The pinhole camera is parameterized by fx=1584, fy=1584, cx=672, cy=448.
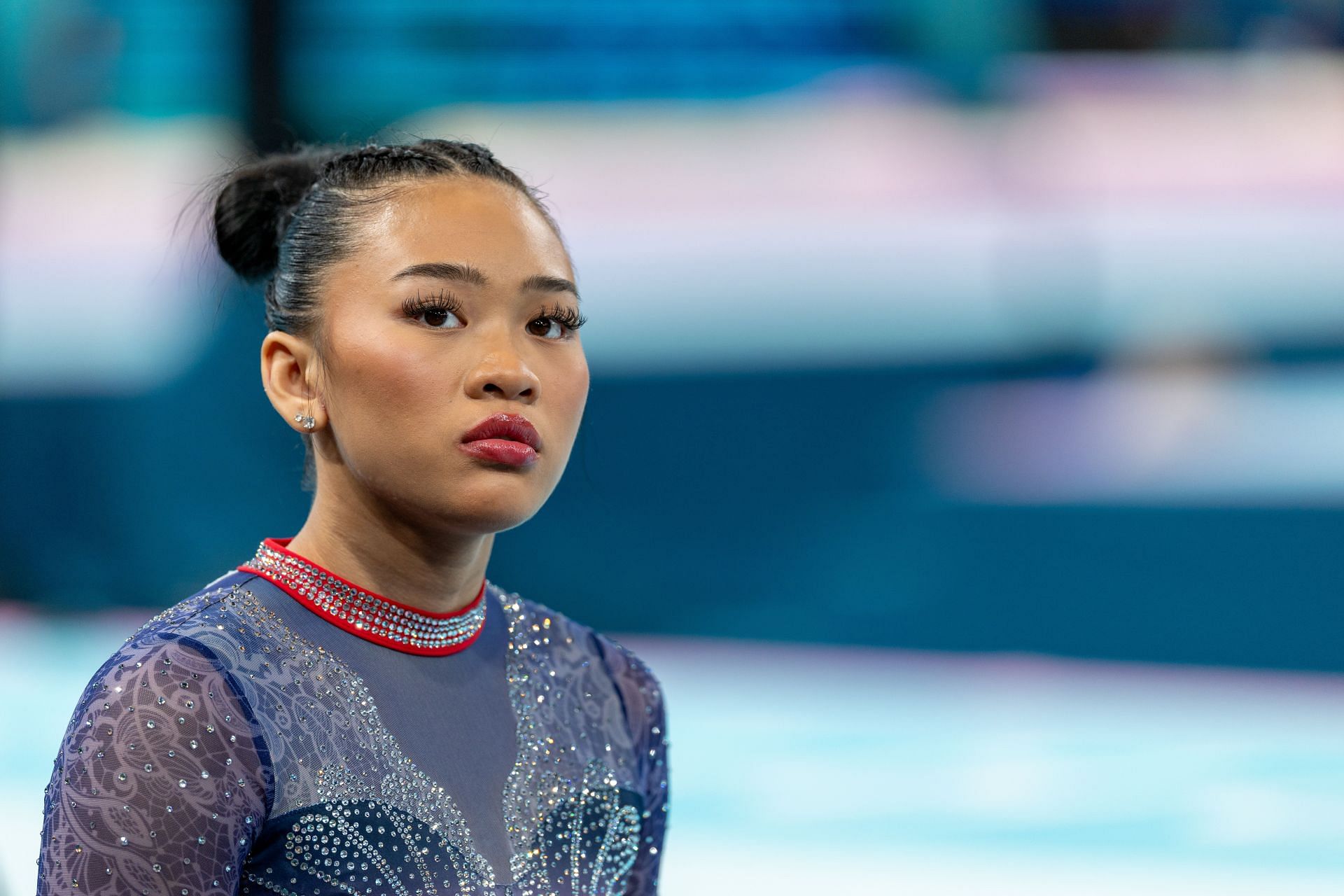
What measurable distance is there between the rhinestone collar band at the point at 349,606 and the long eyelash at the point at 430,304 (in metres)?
0.21

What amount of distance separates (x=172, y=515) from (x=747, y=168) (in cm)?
220

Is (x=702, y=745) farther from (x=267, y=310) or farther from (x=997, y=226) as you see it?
(x=267, y=310)

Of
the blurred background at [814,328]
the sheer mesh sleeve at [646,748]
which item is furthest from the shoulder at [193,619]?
the blurred background at [814,328]

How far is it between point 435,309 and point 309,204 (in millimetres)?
194

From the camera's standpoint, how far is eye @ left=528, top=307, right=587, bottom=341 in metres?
1.21

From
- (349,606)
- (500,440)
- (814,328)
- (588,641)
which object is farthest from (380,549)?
(814,328)

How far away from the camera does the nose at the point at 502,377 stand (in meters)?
1.13

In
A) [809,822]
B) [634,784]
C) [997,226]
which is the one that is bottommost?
[634,784]

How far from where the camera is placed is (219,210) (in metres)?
1.35

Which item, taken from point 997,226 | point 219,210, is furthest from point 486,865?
point 997,226

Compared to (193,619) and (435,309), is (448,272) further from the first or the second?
(193,619)

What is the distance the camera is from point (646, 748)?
139 centimetres

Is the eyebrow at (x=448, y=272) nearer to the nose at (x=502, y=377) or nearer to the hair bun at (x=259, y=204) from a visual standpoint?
the nose at (x=502, y=377)

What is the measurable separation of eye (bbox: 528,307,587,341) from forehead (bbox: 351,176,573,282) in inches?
1.2
